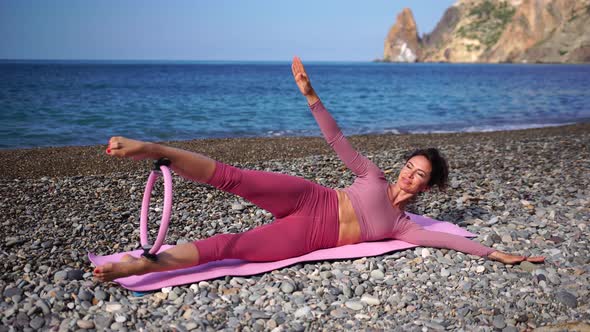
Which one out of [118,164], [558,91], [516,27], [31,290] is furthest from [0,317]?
[516,27]

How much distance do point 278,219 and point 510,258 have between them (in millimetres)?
2270

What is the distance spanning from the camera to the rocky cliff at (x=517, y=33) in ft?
370

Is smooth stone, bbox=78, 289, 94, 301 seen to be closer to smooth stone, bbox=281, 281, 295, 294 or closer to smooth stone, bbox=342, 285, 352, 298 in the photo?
smooth stone, bbox=281, 281, 295, 294

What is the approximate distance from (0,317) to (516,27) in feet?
463

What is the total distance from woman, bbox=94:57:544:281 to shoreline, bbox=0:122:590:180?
668 centimetres

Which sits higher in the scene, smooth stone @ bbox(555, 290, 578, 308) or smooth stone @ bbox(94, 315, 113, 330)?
smooth stone @ bbox(555, 290, 578, 308)

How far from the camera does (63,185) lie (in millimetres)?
8305

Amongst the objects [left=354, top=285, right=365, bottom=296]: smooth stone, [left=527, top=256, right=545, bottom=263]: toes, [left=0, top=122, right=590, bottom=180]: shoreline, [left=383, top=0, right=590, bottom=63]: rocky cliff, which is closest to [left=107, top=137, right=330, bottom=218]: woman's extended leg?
[left=354, top=285, right=365, bottom=296]: smooth stone

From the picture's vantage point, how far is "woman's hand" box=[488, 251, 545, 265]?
509 centimetres

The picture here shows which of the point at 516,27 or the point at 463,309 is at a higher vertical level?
the point at 516,27

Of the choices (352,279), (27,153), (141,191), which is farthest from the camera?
(27,153)

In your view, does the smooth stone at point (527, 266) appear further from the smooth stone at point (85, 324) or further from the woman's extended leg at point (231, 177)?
the smooth stone at point (85, 324)

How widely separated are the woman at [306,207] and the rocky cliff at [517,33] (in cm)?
12038

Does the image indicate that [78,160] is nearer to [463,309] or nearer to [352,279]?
[352,279]
